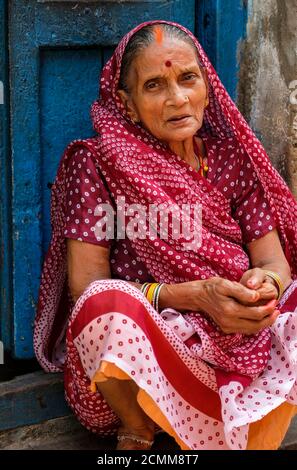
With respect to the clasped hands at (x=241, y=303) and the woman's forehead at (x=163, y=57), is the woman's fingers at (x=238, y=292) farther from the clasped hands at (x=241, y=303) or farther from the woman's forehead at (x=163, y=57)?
the woman's forehead at (x=163, y=57)

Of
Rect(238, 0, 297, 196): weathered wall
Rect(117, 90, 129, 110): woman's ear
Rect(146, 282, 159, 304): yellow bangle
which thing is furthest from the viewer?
Rect(238, 0, 297, 196): weathered wall

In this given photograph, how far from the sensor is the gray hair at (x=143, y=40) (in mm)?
2658

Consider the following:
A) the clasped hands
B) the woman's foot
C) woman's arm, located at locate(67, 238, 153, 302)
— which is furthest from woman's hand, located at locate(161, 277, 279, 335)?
the woman's foot

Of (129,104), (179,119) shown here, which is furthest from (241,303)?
(129,104)

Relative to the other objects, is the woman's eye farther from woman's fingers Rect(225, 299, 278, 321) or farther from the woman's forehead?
woman's fingers Rect(225, 299, 278, 321)

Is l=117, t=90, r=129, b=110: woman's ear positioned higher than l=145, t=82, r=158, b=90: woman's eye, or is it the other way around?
l=145, t=82, r=158, b=90: woman's eye

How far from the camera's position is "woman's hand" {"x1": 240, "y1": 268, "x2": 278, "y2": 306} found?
2.55 meters

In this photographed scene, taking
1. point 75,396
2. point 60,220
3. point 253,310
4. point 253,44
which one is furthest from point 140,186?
point 253,44

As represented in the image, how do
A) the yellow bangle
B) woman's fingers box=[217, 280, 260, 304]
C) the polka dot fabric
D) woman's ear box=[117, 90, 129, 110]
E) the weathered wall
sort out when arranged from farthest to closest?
the weathered wall, woman's ear box=[117, 90, 129, 110], the yellow bangle, woman's fingers box=[217, 280, 260, 304], the polka dot fabric

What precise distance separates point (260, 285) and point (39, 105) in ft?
3.43

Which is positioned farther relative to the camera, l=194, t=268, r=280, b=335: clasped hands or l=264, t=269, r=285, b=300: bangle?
l=264, t=269, r=285, b=300: bangle

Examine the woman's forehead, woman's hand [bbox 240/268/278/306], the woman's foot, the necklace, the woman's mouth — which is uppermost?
the woman's forehead

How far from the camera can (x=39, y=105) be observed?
2979mm

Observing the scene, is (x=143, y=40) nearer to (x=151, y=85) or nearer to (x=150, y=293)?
(x=151, y=85)
